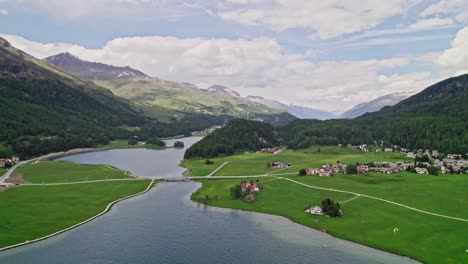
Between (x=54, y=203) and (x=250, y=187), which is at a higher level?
(x=250, y=187)

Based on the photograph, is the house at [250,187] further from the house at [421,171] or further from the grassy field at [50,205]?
the house at [421,171]

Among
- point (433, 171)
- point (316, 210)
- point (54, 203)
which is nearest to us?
point (316, 210)

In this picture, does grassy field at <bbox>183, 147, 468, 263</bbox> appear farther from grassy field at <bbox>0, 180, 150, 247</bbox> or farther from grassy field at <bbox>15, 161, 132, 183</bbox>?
grassy field at <bbox>15, 161, 132, 183</bbox>

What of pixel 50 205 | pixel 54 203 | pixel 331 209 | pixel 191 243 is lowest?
pixel 191 243

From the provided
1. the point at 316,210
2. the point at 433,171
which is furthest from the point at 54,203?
the point at 433,171

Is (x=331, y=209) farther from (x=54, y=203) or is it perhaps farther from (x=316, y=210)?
(x=54, y=203)
